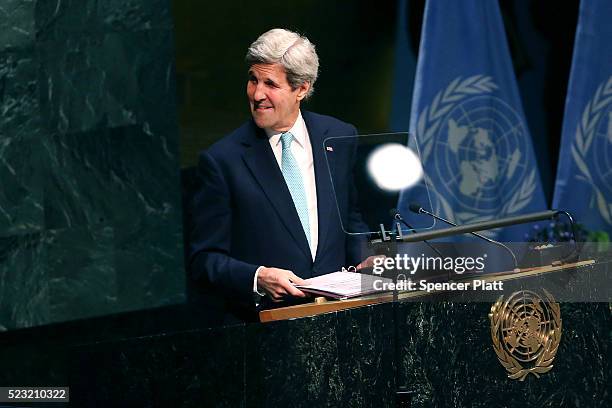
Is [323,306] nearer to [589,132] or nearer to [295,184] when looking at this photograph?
[295,184]

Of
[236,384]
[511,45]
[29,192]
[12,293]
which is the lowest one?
[236,384]

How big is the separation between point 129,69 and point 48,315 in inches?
56.5

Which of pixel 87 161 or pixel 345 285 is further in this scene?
pixel 87 161

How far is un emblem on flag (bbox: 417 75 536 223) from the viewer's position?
7.74m

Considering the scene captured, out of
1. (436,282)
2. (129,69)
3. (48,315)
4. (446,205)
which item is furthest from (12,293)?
(436,282)

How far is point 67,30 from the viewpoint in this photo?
705cm

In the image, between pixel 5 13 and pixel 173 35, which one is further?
pixel 173 35

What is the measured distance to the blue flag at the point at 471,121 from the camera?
25.4 ft

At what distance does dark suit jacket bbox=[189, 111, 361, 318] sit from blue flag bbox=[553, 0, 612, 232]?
11.1 feet

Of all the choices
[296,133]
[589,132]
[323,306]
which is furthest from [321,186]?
[589,132]

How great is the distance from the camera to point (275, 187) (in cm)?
470

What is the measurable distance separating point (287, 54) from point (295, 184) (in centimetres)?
47

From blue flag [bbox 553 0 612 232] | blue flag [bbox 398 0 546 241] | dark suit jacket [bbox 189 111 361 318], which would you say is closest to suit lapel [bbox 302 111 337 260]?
dark suit jacket [bbox 189 111 361 318]

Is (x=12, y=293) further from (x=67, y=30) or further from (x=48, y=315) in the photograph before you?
(x=67, y=30)
